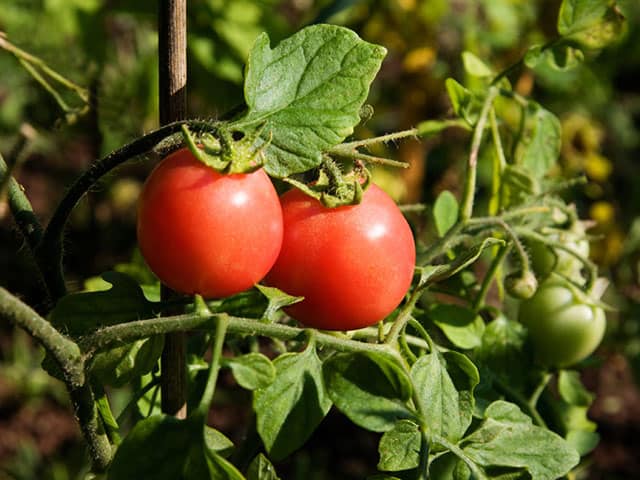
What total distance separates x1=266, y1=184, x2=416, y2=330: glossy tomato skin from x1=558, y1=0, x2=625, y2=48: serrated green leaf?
36 cm

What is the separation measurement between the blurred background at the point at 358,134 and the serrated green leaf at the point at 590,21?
58cm

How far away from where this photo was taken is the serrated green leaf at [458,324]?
0.79m

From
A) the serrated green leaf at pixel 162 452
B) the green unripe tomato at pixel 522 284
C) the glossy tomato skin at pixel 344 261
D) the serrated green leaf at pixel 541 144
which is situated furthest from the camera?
the serrated green leaf at pixel 541 144

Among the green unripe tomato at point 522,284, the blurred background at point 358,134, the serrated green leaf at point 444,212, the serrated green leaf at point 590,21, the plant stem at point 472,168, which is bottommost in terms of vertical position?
the blurred background at point 358,134

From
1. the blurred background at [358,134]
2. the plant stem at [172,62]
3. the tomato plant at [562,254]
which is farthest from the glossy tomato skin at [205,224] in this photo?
the blurred background at [358,134]

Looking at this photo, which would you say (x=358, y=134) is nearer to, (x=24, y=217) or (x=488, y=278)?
(x=488, y=278)

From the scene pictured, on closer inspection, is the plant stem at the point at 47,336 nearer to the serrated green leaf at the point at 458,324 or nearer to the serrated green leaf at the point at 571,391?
the serrated green leaf at the point at 458,324

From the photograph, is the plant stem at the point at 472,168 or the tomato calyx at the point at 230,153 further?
the plant stem at the point at 472,168

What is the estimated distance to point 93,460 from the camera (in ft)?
2.03

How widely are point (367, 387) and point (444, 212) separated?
0.38 metres

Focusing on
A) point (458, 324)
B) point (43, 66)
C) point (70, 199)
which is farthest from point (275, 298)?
point (43, 66)

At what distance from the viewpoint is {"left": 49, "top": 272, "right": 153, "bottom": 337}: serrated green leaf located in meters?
0.61

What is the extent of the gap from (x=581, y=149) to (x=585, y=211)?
291 millimetres

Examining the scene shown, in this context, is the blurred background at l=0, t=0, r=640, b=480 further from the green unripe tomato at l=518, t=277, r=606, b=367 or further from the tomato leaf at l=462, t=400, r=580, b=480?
the tomato leaf at l=462, t=400, r=580, b=480
